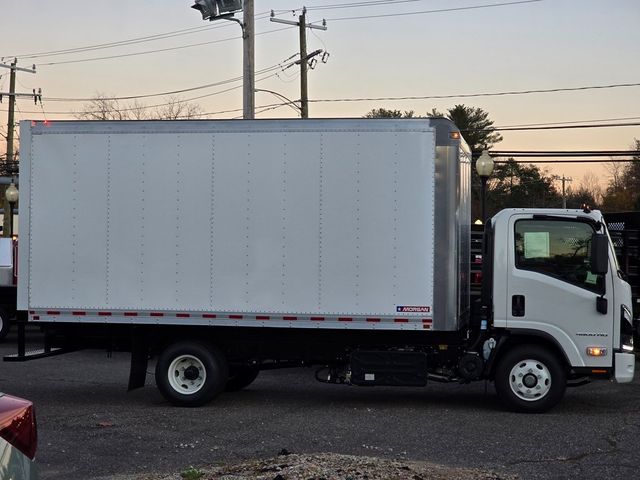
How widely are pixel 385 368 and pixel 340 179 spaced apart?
2.36 metres

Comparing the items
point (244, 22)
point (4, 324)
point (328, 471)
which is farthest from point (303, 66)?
point (328, 471)

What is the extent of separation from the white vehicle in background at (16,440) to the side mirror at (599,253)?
712 centimetres

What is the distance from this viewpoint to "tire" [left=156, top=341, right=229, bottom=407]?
34.4 ft

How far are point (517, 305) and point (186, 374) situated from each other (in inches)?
164

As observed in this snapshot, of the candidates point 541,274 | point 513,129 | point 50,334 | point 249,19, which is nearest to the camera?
point 541,274

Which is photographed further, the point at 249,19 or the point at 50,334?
the point at 249,19

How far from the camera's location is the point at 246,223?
1029 cm

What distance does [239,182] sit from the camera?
407 inches

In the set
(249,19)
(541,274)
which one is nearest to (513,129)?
(249,19)

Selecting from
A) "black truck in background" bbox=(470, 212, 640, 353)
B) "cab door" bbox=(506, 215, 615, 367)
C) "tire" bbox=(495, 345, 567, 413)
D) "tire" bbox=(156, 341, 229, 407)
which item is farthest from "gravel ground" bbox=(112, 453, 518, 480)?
"black truck in background" bbox=(470, 212, 640, 353)

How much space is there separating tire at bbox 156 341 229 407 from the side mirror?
4609mm

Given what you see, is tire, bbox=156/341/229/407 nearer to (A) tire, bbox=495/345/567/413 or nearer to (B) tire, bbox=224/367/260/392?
(B) tire, bbox=224/367/260/392

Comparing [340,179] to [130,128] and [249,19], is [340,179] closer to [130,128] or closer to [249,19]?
[130,128]

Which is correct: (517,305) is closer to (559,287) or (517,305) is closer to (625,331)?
(559,287)
